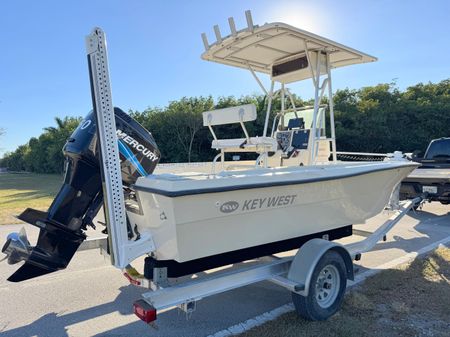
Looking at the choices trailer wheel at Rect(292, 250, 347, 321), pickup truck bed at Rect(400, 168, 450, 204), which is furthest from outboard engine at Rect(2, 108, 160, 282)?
pickup truck bed at Rect(400, 168, 450, 204)

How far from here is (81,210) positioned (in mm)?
2914

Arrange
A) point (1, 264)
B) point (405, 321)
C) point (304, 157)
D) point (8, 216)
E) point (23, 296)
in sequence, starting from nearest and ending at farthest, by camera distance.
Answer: point (405, 321) < point (23, 296) < point (1, 264) < point (304, 157) < point (8, 216)

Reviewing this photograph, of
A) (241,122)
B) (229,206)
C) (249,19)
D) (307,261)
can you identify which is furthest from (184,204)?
(249,19)

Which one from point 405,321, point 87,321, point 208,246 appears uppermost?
point 208,246

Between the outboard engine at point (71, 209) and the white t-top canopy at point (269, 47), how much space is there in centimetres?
193

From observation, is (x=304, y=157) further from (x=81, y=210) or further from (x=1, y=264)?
(x=1, y=264)

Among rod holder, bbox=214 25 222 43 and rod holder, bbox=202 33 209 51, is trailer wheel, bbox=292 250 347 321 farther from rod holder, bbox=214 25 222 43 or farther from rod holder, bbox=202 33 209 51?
rod holder, bbox=202 33 209 51

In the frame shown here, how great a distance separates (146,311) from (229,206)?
2.97 feet

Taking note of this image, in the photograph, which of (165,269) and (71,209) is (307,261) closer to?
(165,269)

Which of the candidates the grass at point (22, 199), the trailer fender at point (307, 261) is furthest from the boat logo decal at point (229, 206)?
the grass at point (22, 199)

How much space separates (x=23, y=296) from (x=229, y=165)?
116 inches

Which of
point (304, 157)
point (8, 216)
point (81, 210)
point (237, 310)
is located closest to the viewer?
point (81, 210)

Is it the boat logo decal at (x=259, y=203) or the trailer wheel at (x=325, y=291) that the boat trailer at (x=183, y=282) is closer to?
the trailer wheel at (x=325, y=291)

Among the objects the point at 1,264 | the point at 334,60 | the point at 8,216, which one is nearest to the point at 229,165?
the point at 334,60
